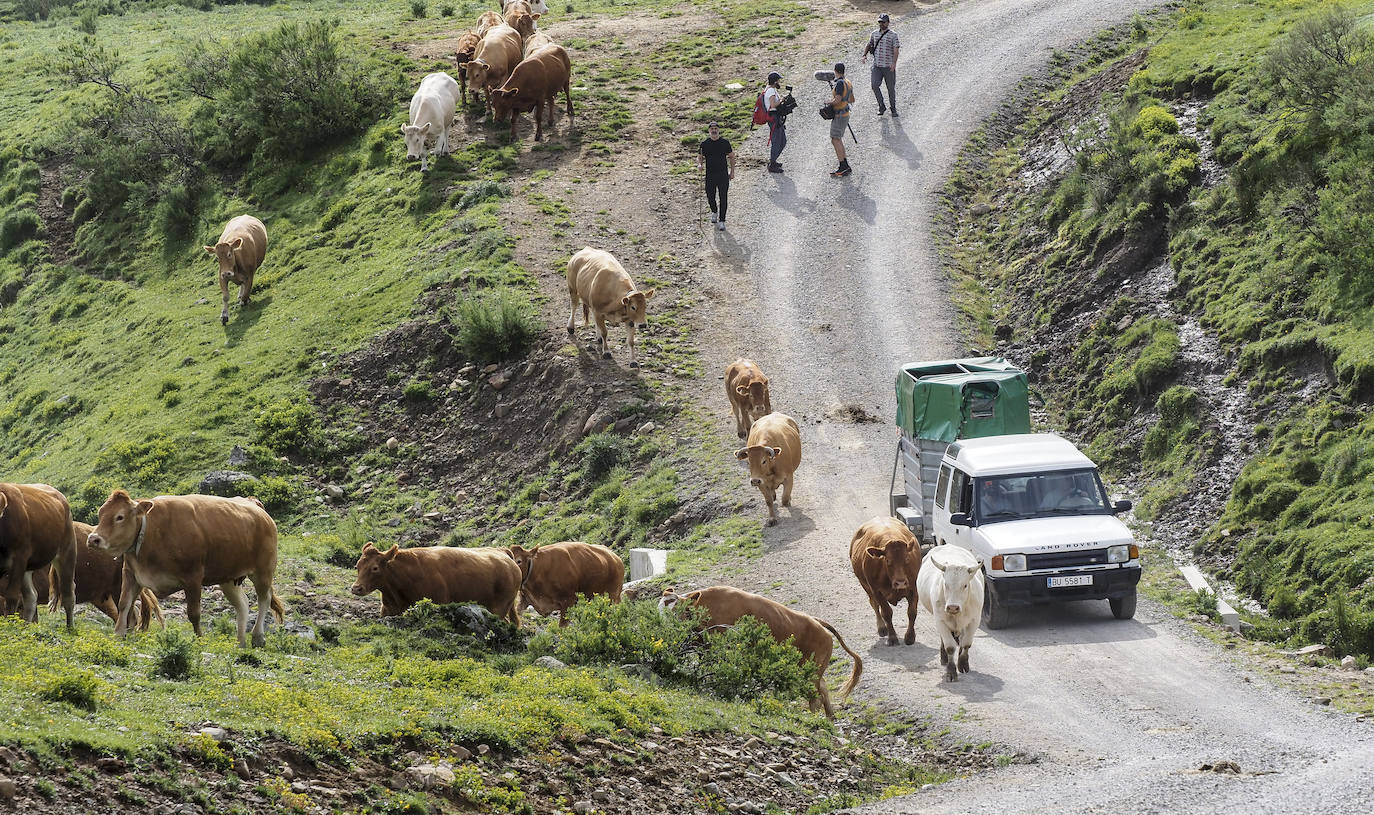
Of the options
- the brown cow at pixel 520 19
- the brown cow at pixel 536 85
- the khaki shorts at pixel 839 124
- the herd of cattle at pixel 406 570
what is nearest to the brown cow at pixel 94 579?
the herd of cattle at pixel 406 570

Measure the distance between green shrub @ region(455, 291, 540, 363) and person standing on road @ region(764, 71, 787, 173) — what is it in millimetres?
10001

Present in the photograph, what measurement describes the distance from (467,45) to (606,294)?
17.2m

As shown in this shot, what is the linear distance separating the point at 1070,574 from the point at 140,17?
5425 cm

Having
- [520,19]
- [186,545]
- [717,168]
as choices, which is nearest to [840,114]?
[717,168]

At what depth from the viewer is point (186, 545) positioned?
14.3 m

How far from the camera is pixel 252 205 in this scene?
3953cm

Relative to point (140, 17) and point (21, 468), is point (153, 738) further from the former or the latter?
point (140, 17)

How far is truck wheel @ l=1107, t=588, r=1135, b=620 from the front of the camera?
17984 mm

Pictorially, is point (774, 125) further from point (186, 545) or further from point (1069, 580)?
point (186, 545)

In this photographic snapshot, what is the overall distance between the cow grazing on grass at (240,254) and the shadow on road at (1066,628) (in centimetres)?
2308

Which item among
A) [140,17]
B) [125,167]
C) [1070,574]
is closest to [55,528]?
[1070,574]

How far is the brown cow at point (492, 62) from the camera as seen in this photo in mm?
39906

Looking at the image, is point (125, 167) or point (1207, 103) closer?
point (1207, 103)

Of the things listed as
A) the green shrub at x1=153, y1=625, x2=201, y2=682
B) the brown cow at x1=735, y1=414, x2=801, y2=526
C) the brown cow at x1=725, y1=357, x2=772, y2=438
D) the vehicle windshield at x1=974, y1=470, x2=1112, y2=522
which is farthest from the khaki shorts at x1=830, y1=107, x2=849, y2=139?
the green shrub at x1=153, y1=625, x2=201, y2=682
